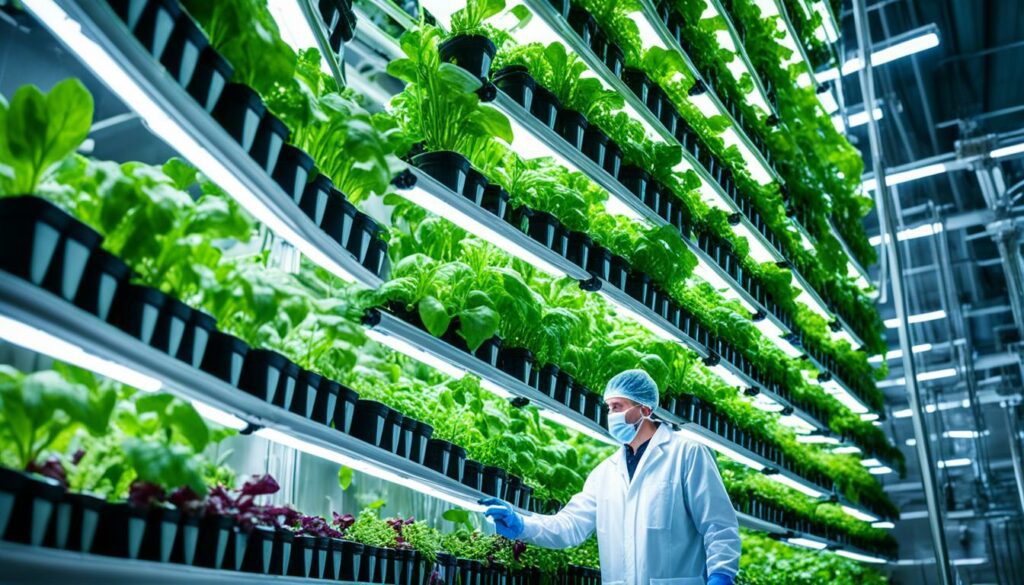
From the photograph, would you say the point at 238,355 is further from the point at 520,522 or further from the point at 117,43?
the point at 520,522

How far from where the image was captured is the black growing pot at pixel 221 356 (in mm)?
2131

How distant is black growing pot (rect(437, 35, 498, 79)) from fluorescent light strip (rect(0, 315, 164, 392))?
1.85 meters

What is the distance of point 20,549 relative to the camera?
161 cm

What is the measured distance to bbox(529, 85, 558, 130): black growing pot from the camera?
3.65 m

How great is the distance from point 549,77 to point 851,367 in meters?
5.41

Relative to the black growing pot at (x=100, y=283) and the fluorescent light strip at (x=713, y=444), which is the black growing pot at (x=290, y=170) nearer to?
the black growing pot at (x=100, y=283)

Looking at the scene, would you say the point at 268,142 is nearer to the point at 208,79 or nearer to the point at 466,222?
the point at 208,79

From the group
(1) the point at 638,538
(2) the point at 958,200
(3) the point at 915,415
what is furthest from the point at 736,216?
(2) the point at 958,200

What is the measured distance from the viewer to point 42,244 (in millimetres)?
1631

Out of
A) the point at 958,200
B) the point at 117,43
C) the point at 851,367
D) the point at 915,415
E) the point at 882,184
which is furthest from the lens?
the point at 958,200

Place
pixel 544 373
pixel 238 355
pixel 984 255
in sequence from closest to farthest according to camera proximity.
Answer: pixel 238 355 < pixel 544 373 < pixel 984 255

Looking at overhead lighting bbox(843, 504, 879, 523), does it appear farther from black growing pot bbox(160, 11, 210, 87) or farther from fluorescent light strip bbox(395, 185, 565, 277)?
black growing pot bbox(160, 11, 210, 87)

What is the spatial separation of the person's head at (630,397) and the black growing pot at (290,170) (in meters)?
1.93

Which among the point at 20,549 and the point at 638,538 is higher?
the point at 638,538
